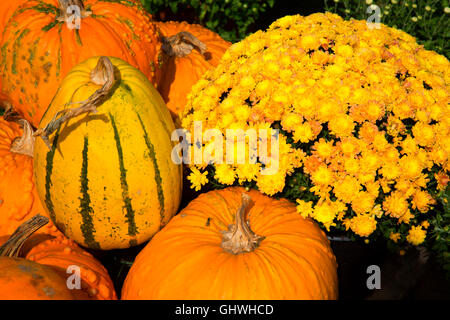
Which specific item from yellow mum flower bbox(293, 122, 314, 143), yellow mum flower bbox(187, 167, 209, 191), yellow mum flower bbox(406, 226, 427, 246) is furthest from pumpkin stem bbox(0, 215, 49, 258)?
yellow mum flower bbox(406, 226, 427, 246)

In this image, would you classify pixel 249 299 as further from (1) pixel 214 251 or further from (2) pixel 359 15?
(2) pixel 359 15

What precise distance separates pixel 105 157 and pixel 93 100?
26cm

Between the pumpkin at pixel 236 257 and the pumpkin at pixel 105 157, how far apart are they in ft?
0.62

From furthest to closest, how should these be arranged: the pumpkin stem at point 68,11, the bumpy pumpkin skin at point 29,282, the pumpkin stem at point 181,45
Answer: the pumpkin stem at point 181,45 → the pumpkin stem at point 68,11 → the bumpy pumpkin skin at point 29,282

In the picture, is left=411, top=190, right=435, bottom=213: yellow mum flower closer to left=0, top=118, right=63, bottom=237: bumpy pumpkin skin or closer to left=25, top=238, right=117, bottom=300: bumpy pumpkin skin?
left=25, top=238, right=117, bottom=300: bumpy pumpkin skin

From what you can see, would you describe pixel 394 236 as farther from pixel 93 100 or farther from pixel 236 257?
pixel 93 100

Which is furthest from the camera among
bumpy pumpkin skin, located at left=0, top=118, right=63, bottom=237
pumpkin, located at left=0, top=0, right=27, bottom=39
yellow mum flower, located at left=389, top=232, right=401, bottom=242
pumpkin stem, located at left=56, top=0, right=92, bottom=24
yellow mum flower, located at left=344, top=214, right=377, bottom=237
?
pumpkin, located at left=0, top=0, right=27, bottom=39

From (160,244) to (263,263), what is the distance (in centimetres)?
48

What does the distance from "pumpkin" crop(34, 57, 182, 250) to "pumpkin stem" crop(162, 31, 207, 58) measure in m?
0.81

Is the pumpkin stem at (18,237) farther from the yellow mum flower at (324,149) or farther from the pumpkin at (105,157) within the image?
the yellow mum flower at (324,149)

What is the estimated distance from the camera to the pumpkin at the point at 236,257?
64.5 inches

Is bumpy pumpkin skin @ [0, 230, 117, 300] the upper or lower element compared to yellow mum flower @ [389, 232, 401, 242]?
lower

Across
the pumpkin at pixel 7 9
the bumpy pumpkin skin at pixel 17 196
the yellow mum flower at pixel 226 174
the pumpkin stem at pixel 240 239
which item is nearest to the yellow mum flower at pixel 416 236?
the pumpkin stem at pixel 240 239

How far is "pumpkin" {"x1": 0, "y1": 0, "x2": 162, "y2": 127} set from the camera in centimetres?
217
